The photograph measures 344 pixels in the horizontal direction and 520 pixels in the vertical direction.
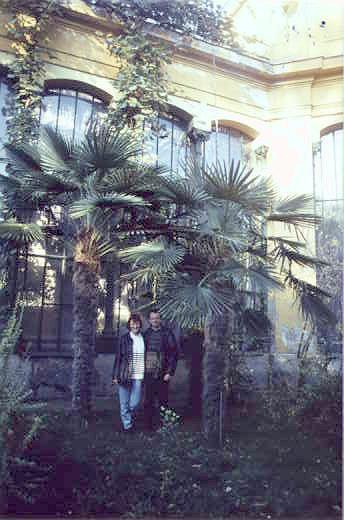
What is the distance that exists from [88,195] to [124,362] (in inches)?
82.2

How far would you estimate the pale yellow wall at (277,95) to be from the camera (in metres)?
9.13

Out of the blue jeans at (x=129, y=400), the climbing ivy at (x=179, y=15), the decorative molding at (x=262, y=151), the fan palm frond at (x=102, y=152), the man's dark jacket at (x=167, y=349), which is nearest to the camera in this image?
the fan palm frond at (x=102, y=152)

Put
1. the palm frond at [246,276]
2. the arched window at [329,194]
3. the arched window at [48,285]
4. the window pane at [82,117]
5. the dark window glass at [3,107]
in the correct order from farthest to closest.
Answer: the arched window at [329,194] < the window pane at [82,117] < the dark window glass at [3,107] < the arched window at [48,285] < the palm frond at [246,276]

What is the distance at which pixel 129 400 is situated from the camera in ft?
19.2

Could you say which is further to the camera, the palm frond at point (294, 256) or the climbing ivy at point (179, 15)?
the climbing ivy at point (179, 15)

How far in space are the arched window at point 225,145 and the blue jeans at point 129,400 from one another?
4993mm

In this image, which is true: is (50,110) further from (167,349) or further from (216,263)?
(167,349)

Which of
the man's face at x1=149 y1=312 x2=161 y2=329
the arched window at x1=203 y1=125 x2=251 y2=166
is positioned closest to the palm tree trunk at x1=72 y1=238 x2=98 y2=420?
the man's face at x1=149 y1=312 x2=161 y2=329

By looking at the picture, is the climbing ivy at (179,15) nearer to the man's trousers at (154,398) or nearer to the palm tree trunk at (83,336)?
the palm tree trunk at (83,336)

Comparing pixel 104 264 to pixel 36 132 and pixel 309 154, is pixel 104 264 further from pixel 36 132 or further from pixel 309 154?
pixel 309 154

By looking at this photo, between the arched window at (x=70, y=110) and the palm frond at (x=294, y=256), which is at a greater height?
the arched window at (x=70, y=110)

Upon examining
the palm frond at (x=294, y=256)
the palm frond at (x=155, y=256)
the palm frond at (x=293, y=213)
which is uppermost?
the palm frond at (x=293, y=213)

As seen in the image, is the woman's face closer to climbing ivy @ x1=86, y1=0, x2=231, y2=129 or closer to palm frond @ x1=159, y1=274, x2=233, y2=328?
palm frond @ x1=159, y1=274, x2=233, y2=328

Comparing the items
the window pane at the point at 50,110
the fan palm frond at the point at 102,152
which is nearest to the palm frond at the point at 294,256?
the fan palm frond at the point at 102,152
